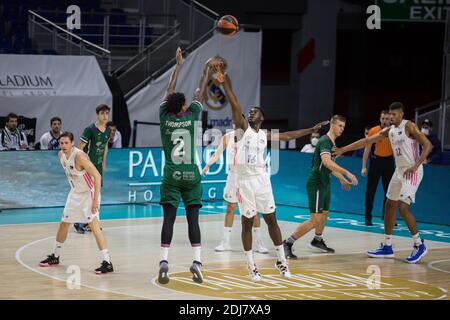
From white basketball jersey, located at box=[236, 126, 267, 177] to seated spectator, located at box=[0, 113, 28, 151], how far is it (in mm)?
8428

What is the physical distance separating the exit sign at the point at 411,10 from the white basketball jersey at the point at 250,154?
919 cm

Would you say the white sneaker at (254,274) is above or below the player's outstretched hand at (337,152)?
below

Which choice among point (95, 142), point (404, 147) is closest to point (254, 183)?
point (404, 147)

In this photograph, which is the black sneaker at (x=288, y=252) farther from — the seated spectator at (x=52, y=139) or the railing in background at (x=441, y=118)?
the railing in background at (x=441, y=118)

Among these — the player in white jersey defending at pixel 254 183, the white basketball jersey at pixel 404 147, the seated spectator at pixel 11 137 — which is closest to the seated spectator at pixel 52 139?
the seated spectator at pixel 11 137

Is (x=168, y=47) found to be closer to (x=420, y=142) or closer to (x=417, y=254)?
(x=420, y=142)

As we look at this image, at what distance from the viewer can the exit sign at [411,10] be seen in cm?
2088

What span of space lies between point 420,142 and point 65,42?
43.5 ft

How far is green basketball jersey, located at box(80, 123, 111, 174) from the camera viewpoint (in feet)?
Result: 52.9

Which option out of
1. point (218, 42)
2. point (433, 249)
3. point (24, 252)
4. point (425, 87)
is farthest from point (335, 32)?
point (24, 252)

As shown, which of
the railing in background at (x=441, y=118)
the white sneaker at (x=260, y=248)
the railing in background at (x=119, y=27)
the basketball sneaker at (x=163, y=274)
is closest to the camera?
the basketball sneaker at (x=163, y=274)

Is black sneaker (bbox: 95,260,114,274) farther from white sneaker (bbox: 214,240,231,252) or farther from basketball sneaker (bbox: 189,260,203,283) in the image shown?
white sneaker (bbox: 214,240,231,252)

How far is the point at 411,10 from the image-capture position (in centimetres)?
2091
